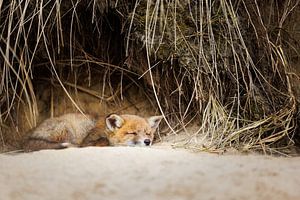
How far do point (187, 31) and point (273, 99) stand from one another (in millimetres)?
825

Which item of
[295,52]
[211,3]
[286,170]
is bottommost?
[286,170]

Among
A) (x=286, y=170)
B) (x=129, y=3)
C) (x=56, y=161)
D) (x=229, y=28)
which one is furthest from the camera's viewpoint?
(x=129, y=3)

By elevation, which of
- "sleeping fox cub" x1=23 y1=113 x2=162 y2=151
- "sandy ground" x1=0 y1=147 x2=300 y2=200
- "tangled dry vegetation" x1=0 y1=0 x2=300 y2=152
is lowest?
"sleeping fox cub" x1=23 y1=113 x2=162 y2=151

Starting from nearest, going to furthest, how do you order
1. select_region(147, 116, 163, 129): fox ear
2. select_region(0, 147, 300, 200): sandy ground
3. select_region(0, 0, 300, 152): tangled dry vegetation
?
select_region(0, 147, 300, 200): sandy ground < select_region(0, 0, 300, 152): tangled dry vegetation < select_region(147, 116, 163, 129): fox ear

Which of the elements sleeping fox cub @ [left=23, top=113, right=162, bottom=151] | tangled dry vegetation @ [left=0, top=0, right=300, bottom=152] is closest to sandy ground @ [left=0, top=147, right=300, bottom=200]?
tangled dry vegetation @ [left=0, top=0, right=300, bottom=152]

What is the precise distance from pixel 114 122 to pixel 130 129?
175mm

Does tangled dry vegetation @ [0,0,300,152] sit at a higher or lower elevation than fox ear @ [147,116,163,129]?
higher

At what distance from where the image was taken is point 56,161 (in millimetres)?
2422

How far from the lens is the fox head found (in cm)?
453

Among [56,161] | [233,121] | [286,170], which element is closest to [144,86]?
[233,121]

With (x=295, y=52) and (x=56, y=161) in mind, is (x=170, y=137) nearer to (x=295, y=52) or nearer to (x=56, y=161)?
(x=295, y=52)

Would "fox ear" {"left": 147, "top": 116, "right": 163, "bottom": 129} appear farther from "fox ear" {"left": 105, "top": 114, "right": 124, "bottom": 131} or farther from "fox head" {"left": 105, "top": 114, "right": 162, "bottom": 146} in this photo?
"fox ear" {"left": 105, "top": 114, "right": 124, "bottom": 131}

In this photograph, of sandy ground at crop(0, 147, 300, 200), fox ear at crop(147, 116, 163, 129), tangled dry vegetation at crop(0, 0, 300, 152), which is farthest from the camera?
fox ear at crop(147, 116, 163, 129)

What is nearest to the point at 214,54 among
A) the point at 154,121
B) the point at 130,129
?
the point at 154,121
